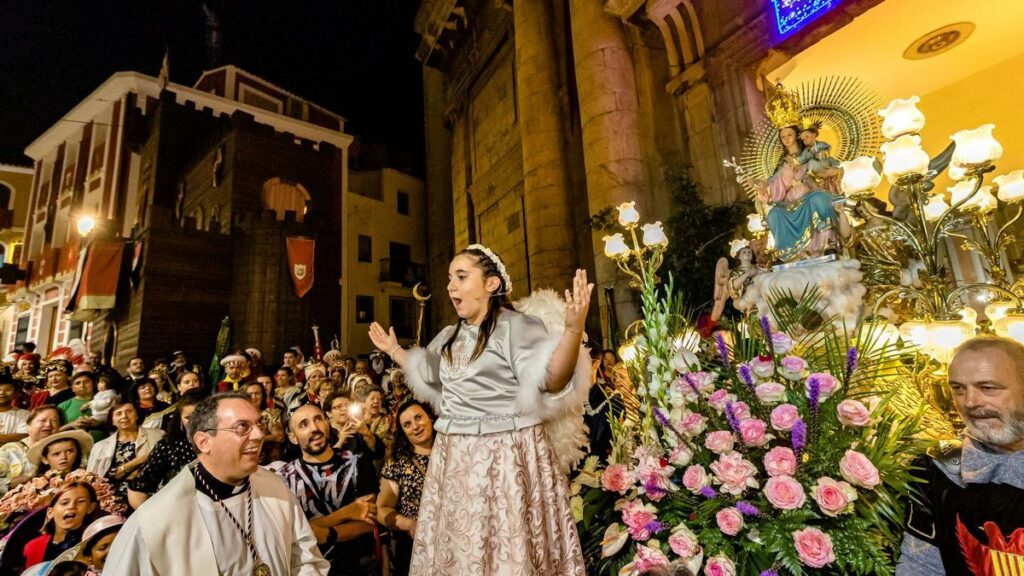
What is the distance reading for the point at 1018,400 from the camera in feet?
5.09

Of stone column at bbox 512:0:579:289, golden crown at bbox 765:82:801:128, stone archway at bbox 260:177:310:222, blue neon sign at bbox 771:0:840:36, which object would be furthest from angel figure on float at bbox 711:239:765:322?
stone archway at bbox 260:177:310:222

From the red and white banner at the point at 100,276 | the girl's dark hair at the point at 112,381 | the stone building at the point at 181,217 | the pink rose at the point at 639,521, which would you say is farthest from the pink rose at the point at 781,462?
the red and white banner at the point at 100,276

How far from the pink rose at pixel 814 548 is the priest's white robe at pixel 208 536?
2.14 metres

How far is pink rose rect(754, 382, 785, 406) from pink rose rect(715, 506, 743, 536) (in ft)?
1.36

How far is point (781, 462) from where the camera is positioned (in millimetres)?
1632

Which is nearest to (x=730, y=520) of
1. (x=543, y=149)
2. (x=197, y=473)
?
(x=197, y=473)

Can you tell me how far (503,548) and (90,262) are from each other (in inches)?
773

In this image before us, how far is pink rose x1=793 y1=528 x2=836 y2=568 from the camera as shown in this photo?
152 centimetres

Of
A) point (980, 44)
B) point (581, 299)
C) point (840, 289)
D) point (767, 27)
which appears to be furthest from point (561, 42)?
point (581, 299)

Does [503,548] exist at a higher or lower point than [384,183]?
lower

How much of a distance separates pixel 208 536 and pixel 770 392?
7.72 ft

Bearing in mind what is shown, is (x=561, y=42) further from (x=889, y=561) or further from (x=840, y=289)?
(x=889, y=561)

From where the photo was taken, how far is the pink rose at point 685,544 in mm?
1692

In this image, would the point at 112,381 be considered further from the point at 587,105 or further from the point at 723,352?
the point at 587,105
